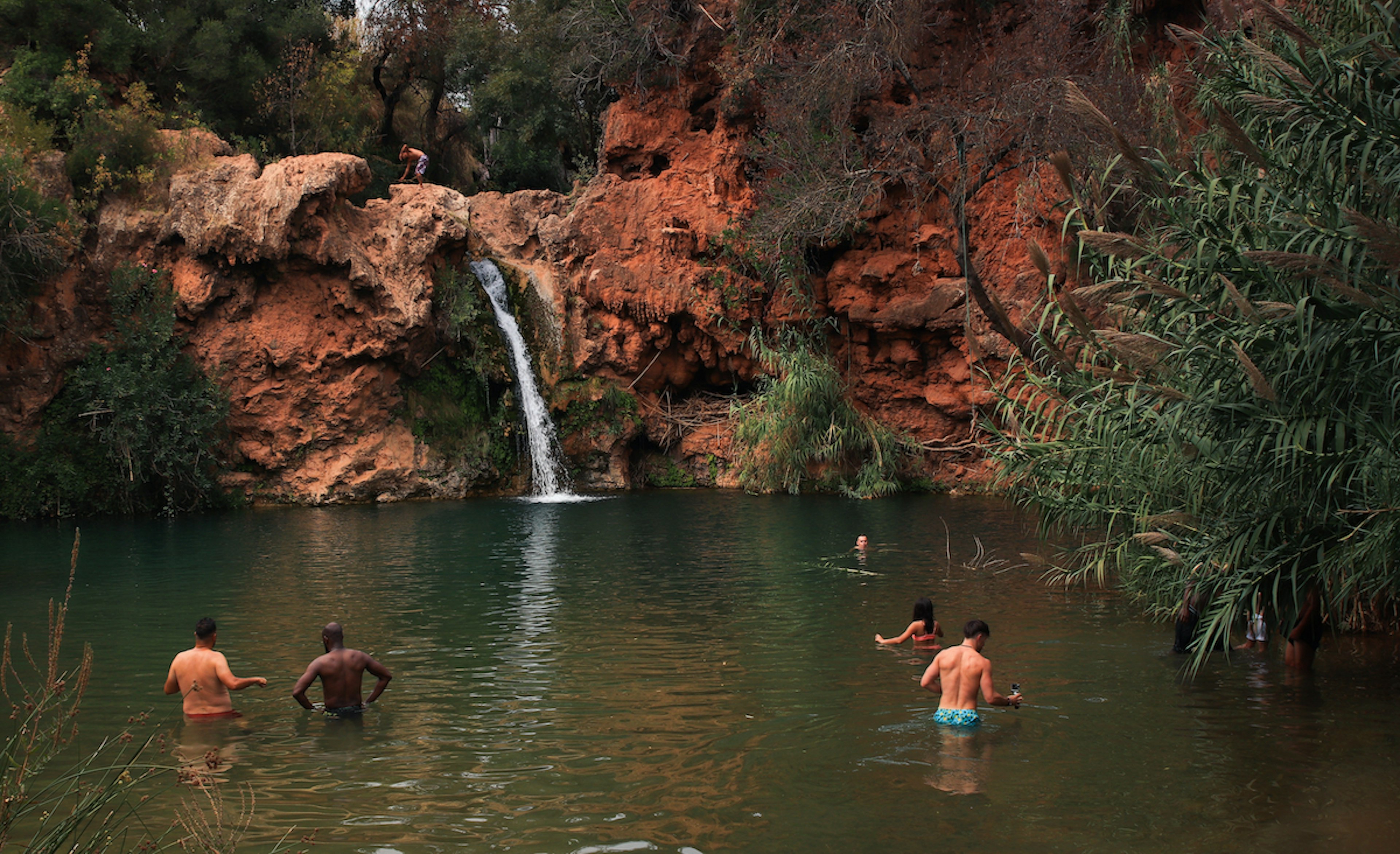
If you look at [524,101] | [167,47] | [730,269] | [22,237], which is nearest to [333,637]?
[22,237]

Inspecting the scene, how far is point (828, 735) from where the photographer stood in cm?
794

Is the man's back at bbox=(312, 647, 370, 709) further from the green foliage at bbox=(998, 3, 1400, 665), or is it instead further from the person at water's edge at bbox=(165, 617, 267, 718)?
the green foliage at bbox=(998, 3, 1400, 665)

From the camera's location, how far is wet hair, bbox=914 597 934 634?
33.9 ft

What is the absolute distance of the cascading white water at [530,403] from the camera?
27234 mm

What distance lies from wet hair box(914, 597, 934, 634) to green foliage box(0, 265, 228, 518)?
718 inches

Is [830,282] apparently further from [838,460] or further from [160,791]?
[160,791]

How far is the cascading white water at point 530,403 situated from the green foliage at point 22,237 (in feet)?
31.2

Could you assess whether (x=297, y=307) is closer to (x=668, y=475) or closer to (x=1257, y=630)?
(x=668, y=475)

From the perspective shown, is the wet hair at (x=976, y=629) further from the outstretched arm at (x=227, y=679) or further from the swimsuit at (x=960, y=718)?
the outstretched arm at (x=227, y=679)

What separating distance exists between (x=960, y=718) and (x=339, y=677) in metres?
4.85

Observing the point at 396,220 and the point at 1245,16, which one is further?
the point at 396,220

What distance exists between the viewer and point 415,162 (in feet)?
99.1

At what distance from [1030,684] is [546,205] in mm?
23926

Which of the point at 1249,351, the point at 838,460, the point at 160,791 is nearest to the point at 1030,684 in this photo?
the point at 1249,351
